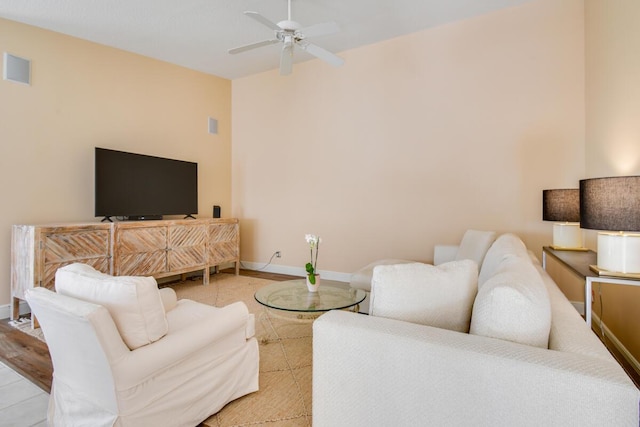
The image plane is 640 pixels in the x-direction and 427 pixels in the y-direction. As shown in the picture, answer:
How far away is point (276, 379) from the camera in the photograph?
6.73 feet

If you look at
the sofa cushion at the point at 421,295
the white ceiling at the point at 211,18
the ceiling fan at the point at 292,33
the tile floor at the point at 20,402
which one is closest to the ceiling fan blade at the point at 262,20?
the ceiling fan at the point at 292,33

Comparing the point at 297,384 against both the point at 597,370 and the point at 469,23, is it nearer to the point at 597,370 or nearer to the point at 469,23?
the point at 597,370

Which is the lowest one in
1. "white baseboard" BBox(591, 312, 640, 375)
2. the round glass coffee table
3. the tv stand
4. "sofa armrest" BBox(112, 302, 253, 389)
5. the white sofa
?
"white baseboard" BBox(591, 312, 640, 375)

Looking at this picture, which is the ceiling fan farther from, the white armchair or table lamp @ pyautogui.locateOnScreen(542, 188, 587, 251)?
table lamp @ pyautogui.locateOnScreen(542, 188, 587, 251)

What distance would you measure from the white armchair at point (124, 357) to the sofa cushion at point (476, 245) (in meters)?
2.04

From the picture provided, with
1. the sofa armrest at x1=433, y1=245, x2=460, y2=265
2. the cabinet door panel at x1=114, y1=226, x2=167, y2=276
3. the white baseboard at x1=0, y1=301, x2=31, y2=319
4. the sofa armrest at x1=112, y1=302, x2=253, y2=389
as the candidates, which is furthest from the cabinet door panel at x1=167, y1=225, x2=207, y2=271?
the sofa armrest at x1=433, y1=245, x2=460, y2=265

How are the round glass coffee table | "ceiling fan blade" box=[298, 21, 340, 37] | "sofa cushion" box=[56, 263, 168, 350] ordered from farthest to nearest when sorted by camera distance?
"ceiling fan blade" box=[298, 21, 340, 37] < the round glass coffee table < "sofa cushion" box=[56, 263, 168, 350]

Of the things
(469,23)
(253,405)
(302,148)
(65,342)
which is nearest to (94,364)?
(65,342)

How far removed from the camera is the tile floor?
1.68 metres

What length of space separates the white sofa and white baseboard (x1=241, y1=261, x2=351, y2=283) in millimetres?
3205

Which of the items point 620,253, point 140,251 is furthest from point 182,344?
point 140,251

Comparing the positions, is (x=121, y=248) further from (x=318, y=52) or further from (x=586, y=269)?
(x=586, y=269)

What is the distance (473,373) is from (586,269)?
5.14 feet

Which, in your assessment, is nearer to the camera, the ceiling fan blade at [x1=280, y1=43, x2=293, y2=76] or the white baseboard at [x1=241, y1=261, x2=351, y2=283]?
the ceiling fan blade at [x1=280, y1=43, x2=293, y2=76]
